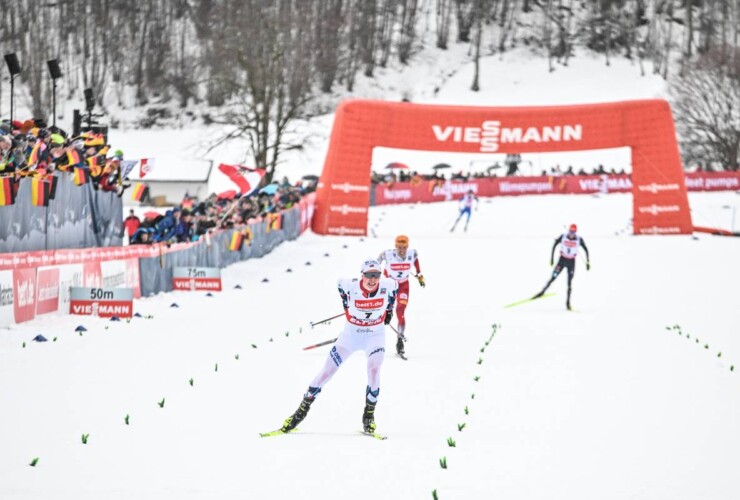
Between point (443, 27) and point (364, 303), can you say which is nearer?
point (364, 303)

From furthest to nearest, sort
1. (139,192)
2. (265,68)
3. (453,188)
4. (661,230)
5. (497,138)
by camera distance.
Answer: (453,188) → (265,68) → (661,230) → (497,138) → (139,192)

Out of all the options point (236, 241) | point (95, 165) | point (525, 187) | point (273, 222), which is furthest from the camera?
point (525, 187)

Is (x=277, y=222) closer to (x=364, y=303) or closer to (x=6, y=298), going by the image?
(x=6, y=298)

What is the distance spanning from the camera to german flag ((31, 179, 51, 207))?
16.4m

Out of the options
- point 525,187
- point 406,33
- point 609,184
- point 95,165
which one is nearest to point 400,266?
point 95,165

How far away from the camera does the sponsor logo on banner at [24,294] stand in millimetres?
15312

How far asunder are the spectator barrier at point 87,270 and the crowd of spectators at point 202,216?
34 cm

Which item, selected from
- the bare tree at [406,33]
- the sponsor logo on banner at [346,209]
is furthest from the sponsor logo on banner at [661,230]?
the bare tree at [406,33]

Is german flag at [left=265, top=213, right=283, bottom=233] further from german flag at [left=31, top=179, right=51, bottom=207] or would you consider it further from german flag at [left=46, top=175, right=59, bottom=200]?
german flag at [left=31, top=179, right=51, bottom=207]

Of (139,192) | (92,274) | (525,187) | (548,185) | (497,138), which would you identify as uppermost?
(497,138)

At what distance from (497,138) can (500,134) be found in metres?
0.19

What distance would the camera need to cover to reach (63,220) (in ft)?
58.3

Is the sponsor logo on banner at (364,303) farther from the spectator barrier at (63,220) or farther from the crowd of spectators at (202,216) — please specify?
the crowd of spectators at (202,216)

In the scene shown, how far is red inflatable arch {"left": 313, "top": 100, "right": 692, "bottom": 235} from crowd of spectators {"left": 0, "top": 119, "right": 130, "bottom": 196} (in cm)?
1666
